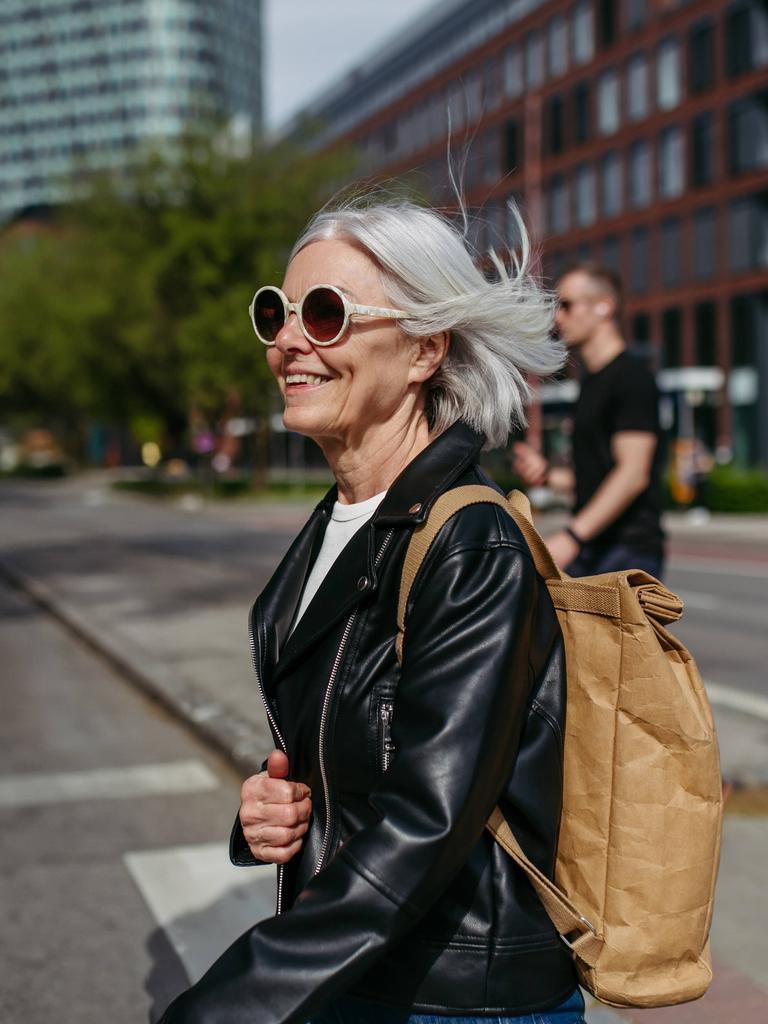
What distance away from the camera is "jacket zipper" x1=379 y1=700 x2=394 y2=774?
153 cm

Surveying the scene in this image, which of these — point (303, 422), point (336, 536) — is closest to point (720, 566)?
point (336, 536)

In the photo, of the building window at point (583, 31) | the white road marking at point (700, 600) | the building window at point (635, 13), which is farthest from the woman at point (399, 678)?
the building window at point (583, 31)

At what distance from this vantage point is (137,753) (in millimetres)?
6430

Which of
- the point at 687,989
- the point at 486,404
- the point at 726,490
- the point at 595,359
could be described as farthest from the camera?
the point at 726,490

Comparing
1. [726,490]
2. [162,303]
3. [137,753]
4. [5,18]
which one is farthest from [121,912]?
[5,18]

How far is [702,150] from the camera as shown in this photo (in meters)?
45.3

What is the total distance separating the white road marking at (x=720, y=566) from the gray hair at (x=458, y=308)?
13947mm

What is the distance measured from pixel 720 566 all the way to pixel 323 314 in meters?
15.8

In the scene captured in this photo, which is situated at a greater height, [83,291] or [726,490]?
[83,291]

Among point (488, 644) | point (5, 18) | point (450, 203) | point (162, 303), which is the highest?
point (5, 18)

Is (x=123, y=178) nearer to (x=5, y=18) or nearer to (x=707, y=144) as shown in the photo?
(x=707, y=144)

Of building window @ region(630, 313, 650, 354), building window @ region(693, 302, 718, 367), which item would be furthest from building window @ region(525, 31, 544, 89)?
building window @ region(693, 302, 718, 367)

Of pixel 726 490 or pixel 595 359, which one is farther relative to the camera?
pixel 726 490

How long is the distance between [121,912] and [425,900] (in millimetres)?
3079
